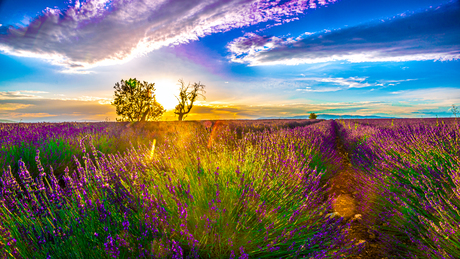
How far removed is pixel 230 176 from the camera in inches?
94.1

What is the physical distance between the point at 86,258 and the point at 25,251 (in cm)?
43

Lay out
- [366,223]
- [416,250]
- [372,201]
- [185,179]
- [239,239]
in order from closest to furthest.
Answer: [239,239], [416,250], [185,179], [366,223], [372,201]

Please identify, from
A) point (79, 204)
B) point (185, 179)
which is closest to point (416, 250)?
point (185, 179)

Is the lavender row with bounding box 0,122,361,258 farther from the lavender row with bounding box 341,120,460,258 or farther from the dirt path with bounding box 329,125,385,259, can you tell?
the lavender row with bounding box 341,120,460,258

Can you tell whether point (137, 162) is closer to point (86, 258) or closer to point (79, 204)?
point (79, 204)

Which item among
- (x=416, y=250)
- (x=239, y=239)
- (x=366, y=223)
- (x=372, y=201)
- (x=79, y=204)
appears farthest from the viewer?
(x=372, y=201)

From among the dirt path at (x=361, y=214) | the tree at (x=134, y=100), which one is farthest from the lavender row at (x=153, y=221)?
the tree at (x=134, y=100)

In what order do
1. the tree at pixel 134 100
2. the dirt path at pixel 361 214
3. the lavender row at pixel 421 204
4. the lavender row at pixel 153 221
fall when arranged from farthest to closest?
the tree at pixel 134 100 < the dirt path at pixel 361 214 < the lavender row at pixel 421 204 < the lavender row at pixel 153 221

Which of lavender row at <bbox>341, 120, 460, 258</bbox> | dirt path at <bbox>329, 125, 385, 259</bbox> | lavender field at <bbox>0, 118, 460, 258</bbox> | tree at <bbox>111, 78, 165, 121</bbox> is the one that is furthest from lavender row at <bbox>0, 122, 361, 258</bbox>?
tree at <bbox>111, 78, 165, 121</bbox>

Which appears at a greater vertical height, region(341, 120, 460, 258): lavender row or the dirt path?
region(341, 120, 460, 258): lavender row

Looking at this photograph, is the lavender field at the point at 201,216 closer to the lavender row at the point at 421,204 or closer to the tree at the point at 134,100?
the lavender row at the point at 421,204

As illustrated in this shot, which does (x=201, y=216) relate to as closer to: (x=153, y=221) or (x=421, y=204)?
(x=153, y=221)

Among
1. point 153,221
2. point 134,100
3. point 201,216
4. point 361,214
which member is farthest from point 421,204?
point 134,100

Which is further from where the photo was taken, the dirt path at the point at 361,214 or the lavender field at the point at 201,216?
the dirt path at the point at 361,214
